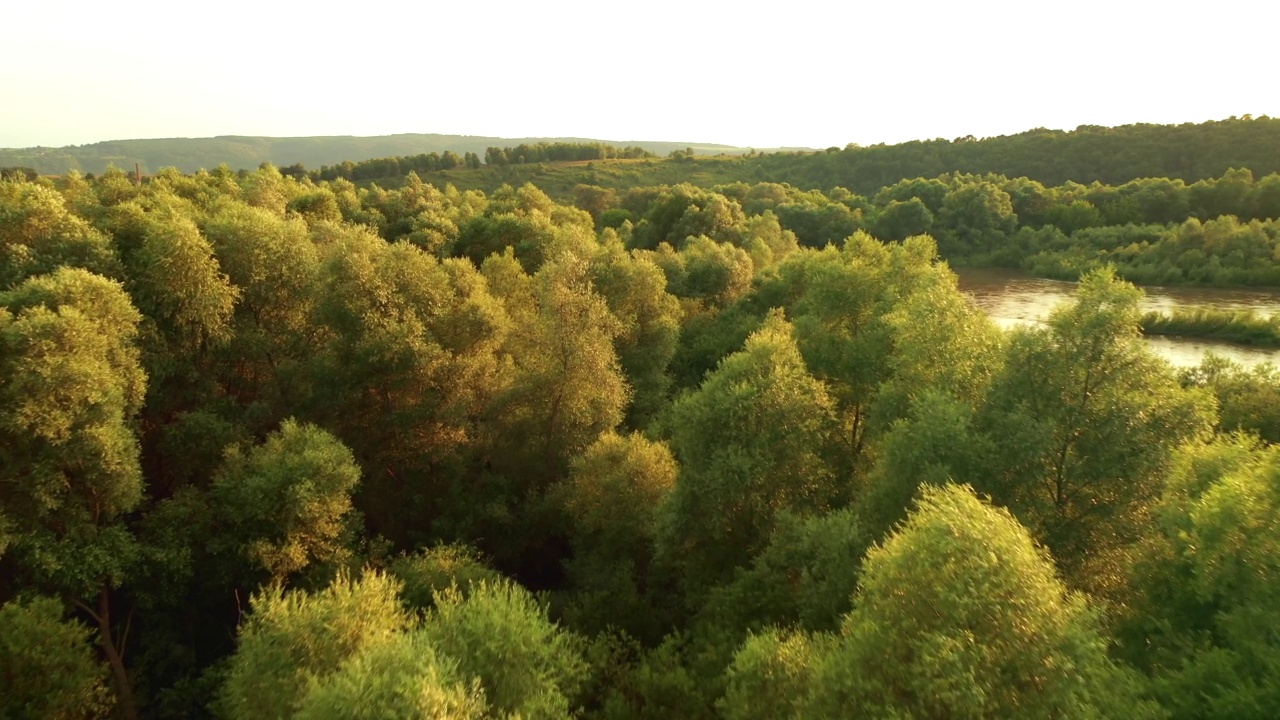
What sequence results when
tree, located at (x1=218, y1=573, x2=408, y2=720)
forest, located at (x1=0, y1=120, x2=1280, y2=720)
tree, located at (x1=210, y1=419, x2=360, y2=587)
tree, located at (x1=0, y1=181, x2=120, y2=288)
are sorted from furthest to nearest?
tree, located at (x1=0, y1=181, x2=120, y2=288)
tree, located at (x1=210, y1=419, x2=360, y2=587)
tree, located at (x1=218, y1=573, x2=408, y2=720)
forest, located at (x1=0, y1=120, x2=1280, y2=720)

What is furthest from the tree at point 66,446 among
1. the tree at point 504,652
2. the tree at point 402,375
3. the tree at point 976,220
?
the tree at point 976,220

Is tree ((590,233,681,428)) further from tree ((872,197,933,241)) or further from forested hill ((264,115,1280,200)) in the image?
forested hill ((264,115,1280,200))

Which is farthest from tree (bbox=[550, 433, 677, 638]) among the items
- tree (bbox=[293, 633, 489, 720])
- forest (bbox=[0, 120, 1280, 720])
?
tree (bbox=[293, 633, 489, 720])

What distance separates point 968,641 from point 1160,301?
65947 mm

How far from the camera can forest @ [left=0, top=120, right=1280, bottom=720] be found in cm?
1154

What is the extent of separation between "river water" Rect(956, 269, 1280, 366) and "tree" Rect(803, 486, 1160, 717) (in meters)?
36.5

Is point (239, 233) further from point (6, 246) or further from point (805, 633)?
point (805, 633)

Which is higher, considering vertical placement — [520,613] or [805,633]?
[520,613]

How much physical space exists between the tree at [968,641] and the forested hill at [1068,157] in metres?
120

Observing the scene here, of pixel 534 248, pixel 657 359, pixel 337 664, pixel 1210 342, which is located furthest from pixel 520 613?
pixel 1210 342

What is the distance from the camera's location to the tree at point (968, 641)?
10.3m

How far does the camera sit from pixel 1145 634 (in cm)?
1284

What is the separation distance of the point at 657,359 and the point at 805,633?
23.7 meters

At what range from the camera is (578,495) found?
2547 cm
